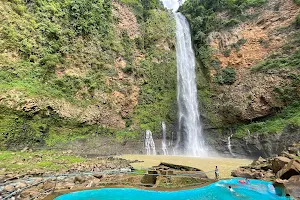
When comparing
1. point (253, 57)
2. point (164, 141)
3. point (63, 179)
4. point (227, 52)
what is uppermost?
point (227, 52)

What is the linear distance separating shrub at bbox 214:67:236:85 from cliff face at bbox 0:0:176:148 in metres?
5.09

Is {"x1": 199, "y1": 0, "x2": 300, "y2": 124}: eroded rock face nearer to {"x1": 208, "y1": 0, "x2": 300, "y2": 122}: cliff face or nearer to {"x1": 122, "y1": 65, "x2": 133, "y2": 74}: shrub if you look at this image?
{"x1": 208, "y1": 0, "x2": 300, "y2": 122}: cliff face

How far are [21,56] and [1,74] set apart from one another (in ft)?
7.72

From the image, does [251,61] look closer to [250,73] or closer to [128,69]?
[250,73]

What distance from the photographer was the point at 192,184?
24.4 ft

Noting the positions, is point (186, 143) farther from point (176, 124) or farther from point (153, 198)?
point (153, 198)

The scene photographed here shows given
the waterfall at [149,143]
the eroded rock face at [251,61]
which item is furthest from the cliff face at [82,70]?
the eroded rock face at [251,61]

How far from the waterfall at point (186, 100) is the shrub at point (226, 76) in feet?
8.94

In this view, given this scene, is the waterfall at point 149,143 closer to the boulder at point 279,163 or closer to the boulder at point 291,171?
the boulder at point 279,163

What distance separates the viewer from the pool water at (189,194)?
601 cm

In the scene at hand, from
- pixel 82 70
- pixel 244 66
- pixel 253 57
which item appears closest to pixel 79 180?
pixel 82 70

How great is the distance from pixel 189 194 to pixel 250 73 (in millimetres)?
18570

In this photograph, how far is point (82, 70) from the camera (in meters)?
20.0

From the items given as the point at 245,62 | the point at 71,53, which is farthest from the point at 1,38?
the point at 245,62
